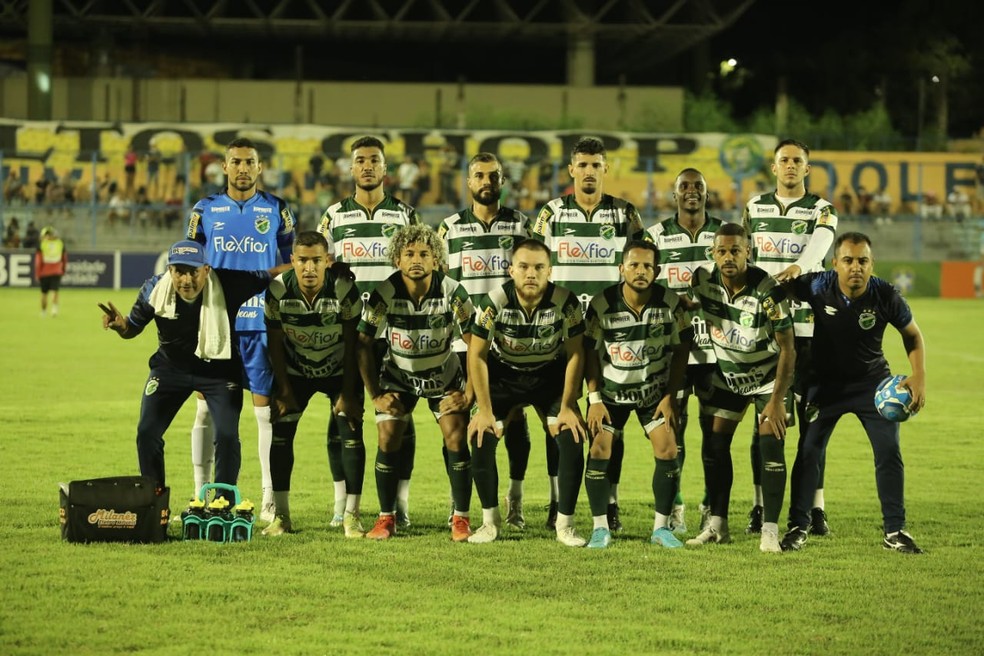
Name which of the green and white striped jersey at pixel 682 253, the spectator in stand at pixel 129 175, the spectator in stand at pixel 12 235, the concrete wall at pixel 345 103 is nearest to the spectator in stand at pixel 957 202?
the concrete wall at pixel 345 103

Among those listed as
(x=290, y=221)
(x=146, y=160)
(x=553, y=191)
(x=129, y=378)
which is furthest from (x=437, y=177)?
(x=290, y=221)

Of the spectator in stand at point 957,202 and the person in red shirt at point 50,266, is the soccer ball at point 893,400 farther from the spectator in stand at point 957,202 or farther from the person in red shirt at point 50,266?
the spectator in stand at point 957,202

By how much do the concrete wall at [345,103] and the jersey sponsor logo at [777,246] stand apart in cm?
3380

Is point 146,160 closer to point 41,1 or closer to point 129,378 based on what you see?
point 41,1

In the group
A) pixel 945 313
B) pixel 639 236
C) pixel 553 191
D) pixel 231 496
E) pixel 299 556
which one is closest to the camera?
pixel 299 556

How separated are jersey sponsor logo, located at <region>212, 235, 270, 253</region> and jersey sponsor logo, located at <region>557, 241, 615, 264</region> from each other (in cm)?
189

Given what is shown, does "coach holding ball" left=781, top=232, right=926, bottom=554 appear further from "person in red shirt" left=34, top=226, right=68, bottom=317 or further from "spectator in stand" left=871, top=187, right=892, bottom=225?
"spectator in stand" left=871, top=187, right=892, bottom=225

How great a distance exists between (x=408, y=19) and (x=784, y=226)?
3988 centimetres

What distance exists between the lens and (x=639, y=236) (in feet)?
27.1

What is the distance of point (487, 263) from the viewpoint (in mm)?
8281

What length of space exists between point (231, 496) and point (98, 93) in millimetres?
37433

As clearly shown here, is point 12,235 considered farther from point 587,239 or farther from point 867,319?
point 867,319

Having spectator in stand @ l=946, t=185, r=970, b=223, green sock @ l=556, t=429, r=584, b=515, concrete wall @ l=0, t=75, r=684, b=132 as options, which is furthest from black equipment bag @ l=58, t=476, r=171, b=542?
concrete wall @ l=0, t=75, r=684, b=132

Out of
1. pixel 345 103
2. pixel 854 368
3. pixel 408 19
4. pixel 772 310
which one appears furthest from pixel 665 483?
pixel 408 19
